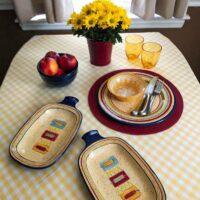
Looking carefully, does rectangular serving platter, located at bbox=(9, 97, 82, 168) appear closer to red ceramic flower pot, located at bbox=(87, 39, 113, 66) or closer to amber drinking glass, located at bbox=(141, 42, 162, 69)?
red ceramic flower pot, located at bbox=(87, 39, 113, 66)

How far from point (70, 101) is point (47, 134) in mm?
160

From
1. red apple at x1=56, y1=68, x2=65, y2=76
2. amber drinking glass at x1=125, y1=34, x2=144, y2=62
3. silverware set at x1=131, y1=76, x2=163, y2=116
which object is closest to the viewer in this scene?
silverware set at x1=131, y1=76, x2=163, y2=116

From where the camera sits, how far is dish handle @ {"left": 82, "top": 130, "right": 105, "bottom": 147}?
2.41 ft

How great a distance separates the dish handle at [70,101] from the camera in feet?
2.86

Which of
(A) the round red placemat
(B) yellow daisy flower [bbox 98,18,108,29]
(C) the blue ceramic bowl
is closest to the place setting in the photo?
(A) the round red placemat

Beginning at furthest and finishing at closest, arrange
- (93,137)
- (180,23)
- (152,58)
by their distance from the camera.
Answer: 1. (180,23)
2. (152,58)
3. (93,137)

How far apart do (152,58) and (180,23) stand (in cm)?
84

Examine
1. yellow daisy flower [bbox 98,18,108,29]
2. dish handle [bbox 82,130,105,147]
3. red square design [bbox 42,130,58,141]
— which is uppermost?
yellow daisy flower [bbox 98,18,108,29]

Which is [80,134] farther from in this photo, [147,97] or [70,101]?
[147,97]

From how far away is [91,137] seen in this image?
2.44 ft

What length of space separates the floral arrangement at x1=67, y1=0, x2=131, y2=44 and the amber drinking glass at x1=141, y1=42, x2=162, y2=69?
174 millimetres

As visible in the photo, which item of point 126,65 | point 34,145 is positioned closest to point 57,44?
point 126,65

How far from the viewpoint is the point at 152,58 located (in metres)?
1.03

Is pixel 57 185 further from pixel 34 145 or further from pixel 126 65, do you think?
pixel 126 65
